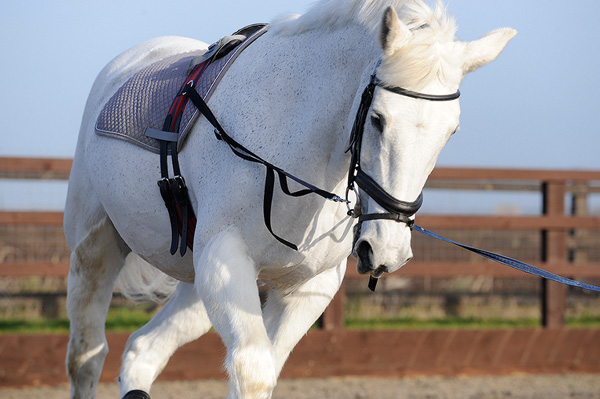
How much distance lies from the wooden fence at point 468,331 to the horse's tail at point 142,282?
1.45 m

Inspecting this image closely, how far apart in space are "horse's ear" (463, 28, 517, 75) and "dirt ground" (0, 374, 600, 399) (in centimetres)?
297

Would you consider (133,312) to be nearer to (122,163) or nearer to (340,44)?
(122,163)

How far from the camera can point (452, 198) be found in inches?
238

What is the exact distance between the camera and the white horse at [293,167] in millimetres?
1944

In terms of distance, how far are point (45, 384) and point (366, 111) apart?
3.77 m

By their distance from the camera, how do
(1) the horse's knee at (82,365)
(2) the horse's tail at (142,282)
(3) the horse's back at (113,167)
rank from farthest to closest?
(2) the horse's tail at (142,282) → (1) the horse's knee at (82,365) → (3) the horse's back at (113,167)

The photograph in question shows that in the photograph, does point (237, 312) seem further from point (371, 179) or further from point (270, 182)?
point (371, 179)

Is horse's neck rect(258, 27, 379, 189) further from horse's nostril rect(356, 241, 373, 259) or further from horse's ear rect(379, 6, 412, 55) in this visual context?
horse's nostril rect(356, 241, 373, 259)

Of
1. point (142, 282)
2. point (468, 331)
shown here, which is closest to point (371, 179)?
point (142, 282)

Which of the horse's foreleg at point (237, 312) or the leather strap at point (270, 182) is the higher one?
the leather strap at point (270, 182)

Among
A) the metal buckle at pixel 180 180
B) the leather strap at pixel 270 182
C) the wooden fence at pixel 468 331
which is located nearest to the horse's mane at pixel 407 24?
the leather strap at pixel 270 182

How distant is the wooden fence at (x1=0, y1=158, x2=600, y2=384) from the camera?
5.19 meters

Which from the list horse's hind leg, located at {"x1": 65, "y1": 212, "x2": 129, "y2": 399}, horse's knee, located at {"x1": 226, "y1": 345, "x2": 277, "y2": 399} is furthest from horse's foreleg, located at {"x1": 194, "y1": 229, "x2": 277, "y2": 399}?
horse's hind leg, located at {"x1": 65, "y1": 212, "x2": 129, "y2": 399}

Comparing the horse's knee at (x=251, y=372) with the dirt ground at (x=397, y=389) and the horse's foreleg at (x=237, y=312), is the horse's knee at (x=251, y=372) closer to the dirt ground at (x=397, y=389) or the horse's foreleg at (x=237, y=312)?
the horse's foreleg at (x=237, y=312)
